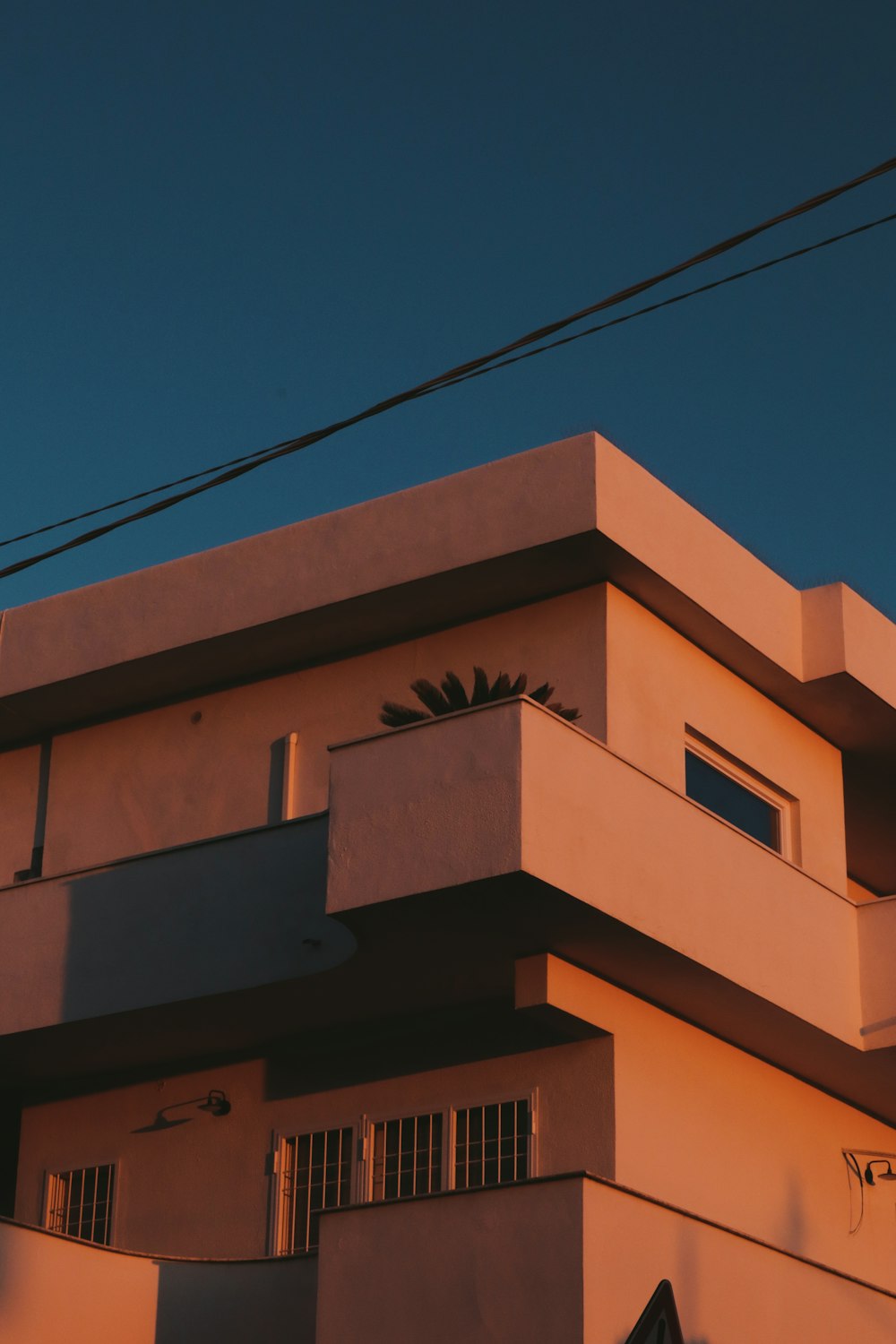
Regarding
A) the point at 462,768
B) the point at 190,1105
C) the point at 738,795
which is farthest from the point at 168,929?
the point at 738,795

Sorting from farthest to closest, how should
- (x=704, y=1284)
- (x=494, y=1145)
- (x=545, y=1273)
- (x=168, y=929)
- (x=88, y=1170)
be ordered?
(x=88, y=1170), (x=168, y=929), (x=494, y=1145), (x=704, y=1284), (x=545, y=1273)

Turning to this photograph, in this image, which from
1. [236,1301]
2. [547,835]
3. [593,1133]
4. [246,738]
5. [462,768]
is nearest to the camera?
[547,835]

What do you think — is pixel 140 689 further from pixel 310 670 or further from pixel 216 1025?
pixel 216 1025

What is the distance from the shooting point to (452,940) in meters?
16.2

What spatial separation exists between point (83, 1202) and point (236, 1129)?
1.82 metres

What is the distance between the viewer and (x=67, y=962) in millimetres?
18547

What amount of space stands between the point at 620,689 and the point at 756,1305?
561 centimetres

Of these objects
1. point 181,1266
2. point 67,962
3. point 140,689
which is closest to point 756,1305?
point 181,1266

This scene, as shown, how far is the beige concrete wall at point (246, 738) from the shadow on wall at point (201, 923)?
913 mm

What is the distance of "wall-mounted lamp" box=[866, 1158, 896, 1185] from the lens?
19.5m

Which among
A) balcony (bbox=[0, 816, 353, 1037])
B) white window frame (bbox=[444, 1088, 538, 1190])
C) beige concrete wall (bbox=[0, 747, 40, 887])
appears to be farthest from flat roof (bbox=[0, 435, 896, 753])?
white window frame (bbox=[444, 1088, 538, 1190])

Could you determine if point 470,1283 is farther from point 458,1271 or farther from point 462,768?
point 462,768

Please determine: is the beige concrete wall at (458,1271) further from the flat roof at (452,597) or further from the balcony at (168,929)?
the flat roof at (452,597)

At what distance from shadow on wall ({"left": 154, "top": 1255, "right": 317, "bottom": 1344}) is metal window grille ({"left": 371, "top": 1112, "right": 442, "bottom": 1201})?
1.62 m
